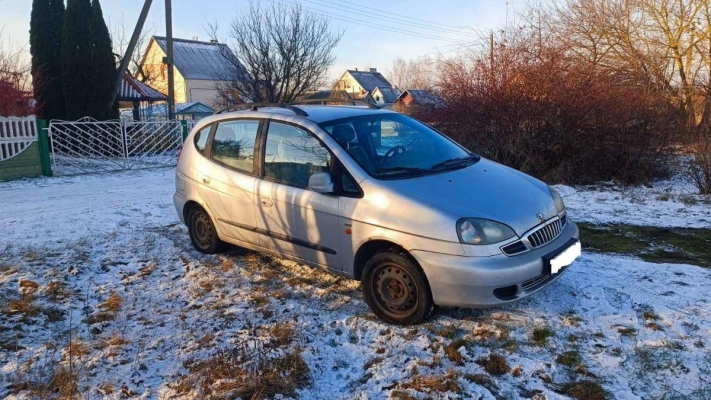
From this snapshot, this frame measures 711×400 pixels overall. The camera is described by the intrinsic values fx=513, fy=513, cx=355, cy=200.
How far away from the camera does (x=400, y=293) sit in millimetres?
3842

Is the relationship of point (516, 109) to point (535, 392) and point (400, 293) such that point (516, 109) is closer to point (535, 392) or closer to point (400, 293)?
point (400, 293)

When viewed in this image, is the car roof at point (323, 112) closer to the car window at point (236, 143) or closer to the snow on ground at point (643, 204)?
the car window at point (236, 143)

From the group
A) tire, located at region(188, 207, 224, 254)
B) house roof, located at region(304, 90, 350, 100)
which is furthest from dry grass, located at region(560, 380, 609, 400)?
house roof, located at region(304, 90, 350, 100)

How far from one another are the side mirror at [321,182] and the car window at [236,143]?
97 cm

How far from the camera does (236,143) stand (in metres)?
5.13

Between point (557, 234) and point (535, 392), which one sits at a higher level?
point (557, 234)

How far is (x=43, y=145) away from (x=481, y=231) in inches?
492

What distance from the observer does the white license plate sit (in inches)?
147

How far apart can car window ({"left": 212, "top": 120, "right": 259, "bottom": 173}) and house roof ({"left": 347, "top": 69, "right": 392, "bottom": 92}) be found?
235ft

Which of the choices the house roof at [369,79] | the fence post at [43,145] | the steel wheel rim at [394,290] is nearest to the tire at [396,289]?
the steel wheel rim at [394,290]

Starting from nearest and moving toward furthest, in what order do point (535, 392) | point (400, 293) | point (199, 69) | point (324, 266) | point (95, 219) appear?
point (535, 392) → point (400, 293) → point (324, 266) → point (95, 219) → point (199, 69)

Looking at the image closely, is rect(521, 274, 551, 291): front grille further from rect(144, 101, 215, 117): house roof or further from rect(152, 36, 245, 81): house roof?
rect(152, 36, 245, 81): house roof

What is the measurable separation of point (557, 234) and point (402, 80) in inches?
3345

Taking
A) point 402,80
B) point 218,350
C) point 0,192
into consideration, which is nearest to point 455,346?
point 218,350
